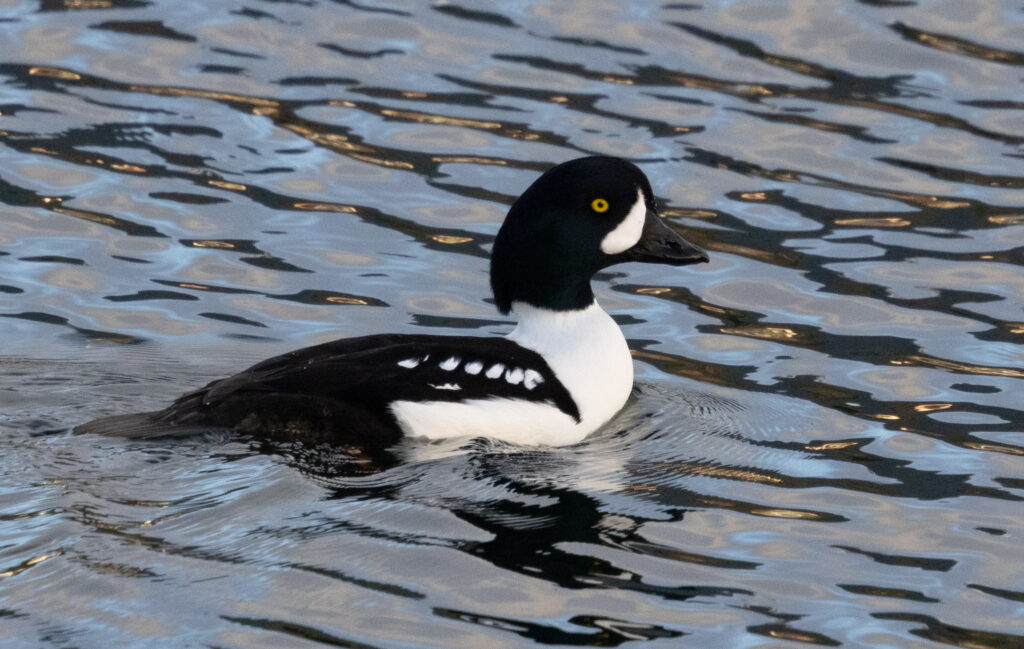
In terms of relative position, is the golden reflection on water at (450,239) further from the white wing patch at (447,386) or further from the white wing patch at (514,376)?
the white wing patch at (447,386)

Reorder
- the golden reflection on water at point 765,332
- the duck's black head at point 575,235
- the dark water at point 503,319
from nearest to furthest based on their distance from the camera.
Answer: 1. the dark water at point 503,319
2. the duck's black head at point 575,235
3. the golden reflection on water at point 765,332

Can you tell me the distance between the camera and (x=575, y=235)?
297 inches

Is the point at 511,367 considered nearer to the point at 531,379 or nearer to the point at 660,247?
the point at 531,379

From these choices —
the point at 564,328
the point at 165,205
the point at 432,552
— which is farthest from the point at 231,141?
the point at 432,552

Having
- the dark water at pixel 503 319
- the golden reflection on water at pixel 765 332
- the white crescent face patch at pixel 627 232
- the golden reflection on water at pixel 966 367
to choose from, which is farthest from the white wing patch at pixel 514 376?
the golden reflection on water at pixel 966 367

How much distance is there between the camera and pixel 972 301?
9109 mm

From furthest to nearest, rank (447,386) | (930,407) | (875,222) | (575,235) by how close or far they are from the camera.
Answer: (875,222) < (930,407) < (575,235) < (447,386)

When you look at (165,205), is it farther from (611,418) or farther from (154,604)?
(154,604)

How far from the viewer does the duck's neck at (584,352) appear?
24.5 ft

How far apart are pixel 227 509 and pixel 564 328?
205 cm

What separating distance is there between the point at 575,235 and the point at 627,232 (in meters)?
0.25

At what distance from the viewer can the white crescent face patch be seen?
7.61 metres

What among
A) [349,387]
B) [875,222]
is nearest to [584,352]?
[349,387]

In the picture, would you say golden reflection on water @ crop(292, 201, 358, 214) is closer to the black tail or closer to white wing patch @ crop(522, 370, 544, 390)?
white wing patch @ crop(522, 370, 544, 390)
